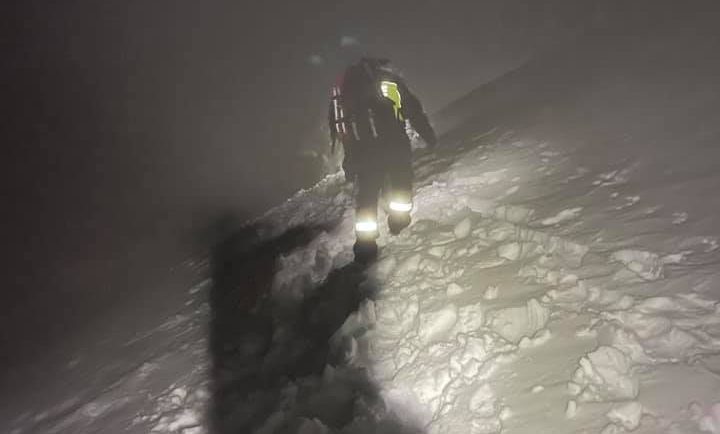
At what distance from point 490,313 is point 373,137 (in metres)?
2.15

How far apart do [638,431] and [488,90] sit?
13.0 m

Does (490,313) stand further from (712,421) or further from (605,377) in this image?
(712,421)

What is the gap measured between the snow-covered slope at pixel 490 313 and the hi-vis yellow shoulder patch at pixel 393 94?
125cm

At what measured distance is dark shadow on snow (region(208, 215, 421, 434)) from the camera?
10.4ft

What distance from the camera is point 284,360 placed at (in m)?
3.92

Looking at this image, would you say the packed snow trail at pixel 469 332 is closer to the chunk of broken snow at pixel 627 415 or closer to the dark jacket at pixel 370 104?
the chunk of broken snow at pixel 627 415

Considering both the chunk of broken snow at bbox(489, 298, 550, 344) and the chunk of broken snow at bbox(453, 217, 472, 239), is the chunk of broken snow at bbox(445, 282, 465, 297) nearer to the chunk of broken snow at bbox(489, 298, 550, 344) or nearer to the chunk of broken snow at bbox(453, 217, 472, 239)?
the chunk of broken snow at bbox(489, 298, 550, 344)

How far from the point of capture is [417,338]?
3.43 metres

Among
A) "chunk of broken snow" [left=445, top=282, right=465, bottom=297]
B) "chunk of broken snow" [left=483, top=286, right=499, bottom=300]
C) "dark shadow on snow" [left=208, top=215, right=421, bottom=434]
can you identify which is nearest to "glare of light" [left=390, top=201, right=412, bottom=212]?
"dark shadow on snow" [left=208, top=215, right=421, bottom=434]

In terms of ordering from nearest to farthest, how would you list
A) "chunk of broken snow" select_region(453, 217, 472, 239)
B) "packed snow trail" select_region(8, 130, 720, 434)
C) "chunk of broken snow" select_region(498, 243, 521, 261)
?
→ "packed snow trail" select_region(8, 130, 720, 434), "chunk of broken snow" select_region(498, 243, 521, 261), "chunk of broken snow" select_region(453, 217, 472, 239)

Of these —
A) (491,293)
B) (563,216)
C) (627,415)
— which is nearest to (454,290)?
(491,293)

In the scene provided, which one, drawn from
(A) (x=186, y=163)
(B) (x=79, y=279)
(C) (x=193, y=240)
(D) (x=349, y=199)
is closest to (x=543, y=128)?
(D) (x=349, y=199)

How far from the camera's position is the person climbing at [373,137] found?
4660 mm

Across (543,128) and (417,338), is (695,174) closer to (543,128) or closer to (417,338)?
(417,338)
